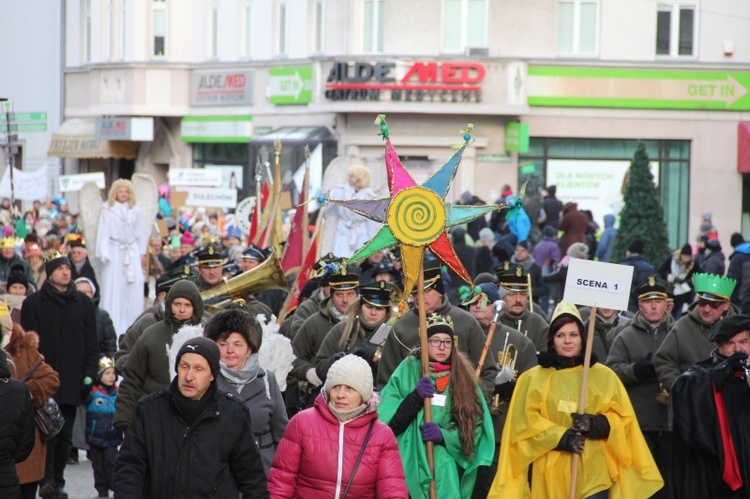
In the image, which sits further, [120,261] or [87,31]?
[87,31]

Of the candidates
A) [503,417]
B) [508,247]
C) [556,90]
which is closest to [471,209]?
[503,417]

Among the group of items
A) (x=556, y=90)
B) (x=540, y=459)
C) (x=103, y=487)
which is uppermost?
(x=556, y=90)

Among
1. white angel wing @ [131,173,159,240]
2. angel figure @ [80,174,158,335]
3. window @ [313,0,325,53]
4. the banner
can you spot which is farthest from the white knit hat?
window @ [313,0,325,53]

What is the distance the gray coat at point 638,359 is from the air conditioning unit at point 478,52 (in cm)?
2160

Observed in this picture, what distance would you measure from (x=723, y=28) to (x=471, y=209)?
24380 mm

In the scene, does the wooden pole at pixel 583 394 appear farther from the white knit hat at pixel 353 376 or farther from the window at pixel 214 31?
the window at pixel 214 31

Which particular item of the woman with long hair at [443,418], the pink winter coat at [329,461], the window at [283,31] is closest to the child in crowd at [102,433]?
the woman with long hair at [443,418]

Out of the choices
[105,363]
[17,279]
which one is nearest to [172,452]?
[105,363]

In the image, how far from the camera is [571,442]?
8.16 metres

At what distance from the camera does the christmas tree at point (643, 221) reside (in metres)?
22.9

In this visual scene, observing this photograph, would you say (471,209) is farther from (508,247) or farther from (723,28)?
(723,28)

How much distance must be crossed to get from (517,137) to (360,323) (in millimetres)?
21441

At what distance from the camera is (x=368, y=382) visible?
691cm

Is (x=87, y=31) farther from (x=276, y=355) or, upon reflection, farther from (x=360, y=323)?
(x=276, y=355)
